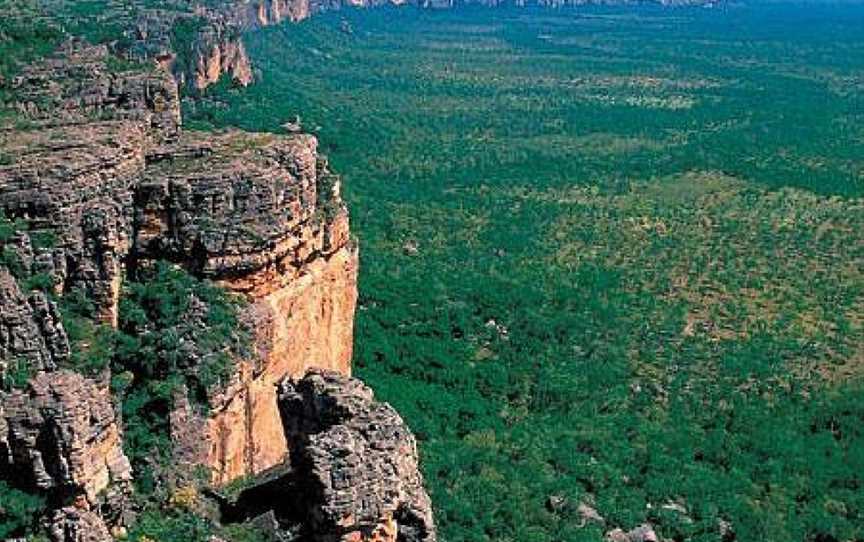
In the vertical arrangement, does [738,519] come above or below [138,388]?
below

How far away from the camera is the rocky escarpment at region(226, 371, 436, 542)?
23.6 meters

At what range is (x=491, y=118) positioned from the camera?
410 feet

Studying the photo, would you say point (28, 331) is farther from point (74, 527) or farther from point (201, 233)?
point (201, 233)

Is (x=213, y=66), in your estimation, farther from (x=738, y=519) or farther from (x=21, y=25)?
(x=738, y=519)

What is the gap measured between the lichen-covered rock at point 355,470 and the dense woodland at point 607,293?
1346 cm

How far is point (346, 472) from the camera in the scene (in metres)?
23.6

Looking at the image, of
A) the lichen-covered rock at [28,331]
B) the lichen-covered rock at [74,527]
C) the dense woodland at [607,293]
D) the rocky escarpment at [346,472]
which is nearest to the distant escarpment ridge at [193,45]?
the dense woodland at [607,293]

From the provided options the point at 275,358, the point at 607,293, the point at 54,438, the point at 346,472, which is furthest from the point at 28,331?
the point at 607,293

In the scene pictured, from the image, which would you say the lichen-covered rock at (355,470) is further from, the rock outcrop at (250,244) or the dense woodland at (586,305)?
the rock outcrop at (250,244)

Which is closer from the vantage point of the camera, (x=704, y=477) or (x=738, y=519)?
(x=738, y=519)

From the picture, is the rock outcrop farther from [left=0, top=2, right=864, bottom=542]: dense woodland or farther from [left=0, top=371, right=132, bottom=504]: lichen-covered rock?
[left=0, top=371, right=132, bottom=504]: lichen-covered rock

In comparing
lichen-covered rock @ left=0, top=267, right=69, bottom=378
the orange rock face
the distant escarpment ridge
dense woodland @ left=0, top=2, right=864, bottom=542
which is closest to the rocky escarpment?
dense woodland @ left=0, top=2, right=864, bottom=542

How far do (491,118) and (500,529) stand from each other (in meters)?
89.5

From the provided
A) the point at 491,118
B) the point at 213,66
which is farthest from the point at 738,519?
the point at 491,118
